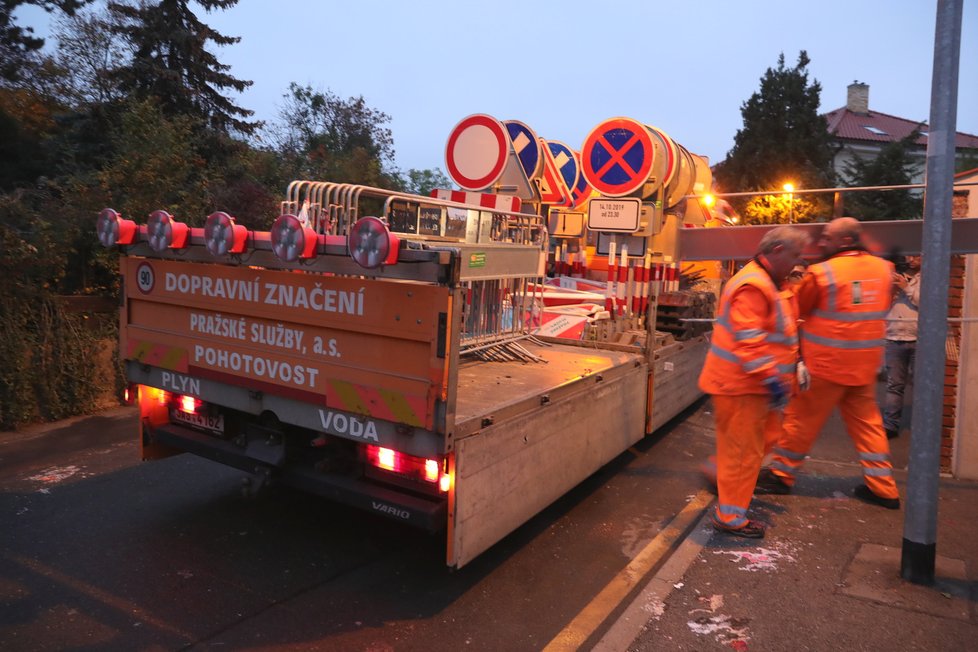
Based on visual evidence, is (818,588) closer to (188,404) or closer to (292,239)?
(292,239)

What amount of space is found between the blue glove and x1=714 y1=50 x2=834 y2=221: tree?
27240 mm

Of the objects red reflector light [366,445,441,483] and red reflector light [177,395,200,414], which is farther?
red reflector light [177,395,200,414]

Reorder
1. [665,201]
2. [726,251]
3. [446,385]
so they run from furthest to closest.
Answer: [665,201] → [726,251] → [446,385]

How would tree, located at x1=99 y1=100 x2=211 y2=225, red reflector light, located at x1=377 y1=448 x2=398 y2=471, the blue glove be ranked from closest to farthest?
red reflector light, located at x1=377 y1=448 x2=398 y2=471, the blue glove, tree, located at x1=99 y1=100 x2=211 y2=225

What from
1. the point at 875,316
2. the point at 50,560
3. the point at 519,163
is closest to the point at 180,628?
the point at 50,560

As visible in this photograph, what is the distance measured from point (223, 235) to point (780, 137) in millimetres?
30524

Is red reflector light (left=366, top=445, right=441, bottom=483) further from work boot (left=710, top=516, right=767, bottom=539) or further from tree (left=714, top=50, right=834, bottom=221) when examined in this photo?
tree (left=714, top=50, right=834, bottom=221)

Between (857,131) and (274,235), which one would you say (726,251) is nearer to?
(274,235)

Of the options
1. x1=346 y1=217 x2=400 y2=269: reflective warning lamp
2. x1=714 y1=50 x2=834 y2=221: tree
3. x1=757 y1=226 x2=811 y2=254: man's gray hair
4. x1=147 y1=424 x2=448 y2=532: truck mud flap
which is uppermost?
x1=714 y1=50 x2=834 y2=221: tree

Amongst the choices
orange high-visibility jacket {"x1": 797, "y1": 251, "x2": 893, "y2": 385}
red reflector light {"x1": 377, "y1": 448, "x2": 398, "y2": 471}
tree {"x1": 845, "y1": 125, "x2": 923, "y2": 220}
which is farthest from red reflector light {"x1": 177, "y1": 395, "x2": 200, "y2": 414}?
tree {"x1": 845, "y1": 125, "x2": 923, "y2": 220}

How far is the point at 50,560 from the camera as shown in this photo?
4.13 metres

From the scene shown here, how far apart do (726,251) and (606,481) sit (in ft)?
6.54

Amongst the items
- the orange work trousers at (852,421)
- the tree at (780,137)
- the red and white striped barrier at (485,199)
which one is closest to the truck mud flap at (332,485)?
the orange work trousers at (852,421)

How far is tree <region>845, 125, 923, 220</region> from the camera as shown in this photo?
22578mm
